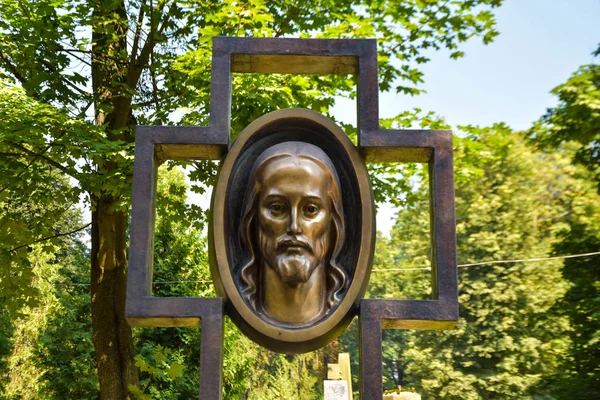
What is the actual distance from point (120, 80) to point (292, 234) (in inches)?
236

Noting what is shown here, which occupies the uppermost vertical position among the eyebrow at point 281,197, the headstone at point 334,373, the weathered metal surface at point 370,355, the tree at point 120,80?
the tree at point 120,80

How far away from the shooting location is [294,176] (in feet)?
10.6

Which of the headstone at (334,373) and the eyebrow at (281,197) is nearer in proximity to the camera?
the eyebrow at (281,197)

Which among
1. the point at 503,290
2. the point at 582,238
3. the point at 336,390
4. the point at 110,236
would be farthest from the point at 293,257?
the point at 503,290

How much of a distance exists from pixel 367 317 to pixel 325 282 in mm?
317

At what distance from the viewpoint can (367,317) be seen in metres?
3.09

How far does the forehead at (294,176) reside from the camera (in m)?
3.21

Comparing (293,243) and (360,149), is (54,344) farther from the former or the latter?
(360,149)

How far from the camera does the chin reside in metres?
3.08

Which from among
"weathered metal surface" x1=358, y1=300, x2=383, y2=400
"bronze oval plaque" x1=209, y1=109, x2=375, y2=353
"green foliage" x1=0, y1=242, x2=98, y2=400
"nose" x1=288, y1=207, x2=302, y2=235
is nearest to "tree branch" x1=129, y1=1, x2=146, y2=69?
"bronze oval plaque" x1=209, y1=109, x2=375, y2=353

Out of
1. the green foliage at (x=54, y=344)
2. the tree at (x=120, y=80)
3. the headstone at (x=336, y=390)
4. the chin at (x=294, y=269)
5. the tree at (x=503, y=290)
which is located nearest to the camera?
the chin at (x=294, y=269)

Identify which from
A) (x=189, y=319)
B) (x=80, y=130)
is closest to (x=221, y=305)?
(x=189, y=319)

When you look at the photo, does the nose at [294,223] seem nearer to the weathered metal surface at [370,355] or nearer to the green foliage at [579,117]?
the weathered metal surface at [370,355]

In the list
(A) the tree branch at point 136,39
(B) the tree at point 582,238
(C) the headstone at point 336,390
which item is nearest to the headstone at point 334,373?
(C) the headstone at point 336,390
